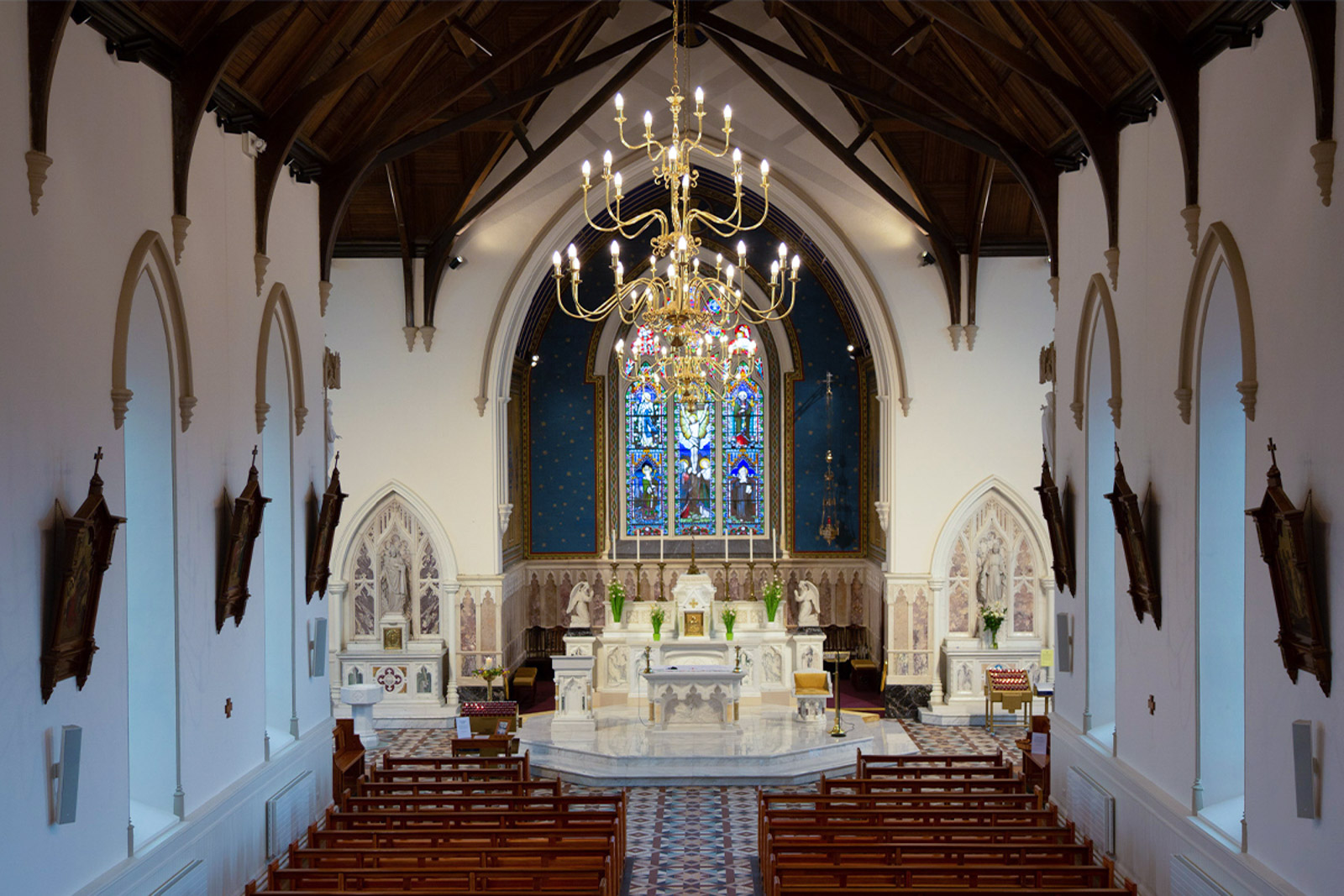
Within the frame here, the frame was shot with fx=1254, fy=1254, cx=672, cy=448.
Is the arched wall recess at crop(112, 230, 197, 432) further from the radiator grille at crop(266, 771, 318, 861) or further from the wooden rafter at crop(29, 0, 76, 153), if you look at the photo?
the radiator grille at crop(266, 771, 318, 861)

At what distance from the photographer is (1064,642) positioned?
11836mm

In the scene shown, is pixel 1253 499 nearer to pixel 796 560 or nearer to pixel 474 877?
pixel 474 877

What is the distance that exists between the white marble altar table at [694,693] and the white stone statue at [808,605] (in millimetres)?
3276

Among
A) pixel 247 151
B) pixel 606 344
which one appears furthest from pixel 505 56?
pixel 606 344

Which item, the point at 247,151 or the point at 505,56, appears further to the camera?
the point at 505,56

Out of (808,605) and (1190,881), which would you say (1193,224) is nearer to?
(1190,881)

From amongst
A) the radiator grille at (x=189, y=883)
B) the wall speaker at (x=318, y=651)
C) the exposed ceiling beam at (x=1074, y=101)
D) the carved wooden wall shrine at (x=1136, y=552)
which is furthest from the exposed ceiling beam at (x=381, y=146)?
the carved wooden wall shrine at (x=1136, y=552)

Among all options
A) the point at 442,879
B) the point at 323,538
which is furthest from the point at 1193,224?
the point at 323,538

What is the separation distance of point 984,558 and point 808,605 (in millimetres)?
2688

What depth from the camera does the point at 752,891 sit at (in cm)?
989

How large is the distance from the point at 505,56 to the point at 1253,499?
7562 mm

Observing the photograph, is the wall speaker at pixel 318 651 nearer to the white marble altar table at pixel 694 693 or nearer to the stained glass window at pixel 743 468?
the white marble altar table at pixel 694 693

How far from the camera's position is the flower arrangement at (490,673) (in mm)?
16672

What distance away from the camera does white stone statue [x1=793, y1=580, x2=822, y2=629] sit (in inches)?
720
